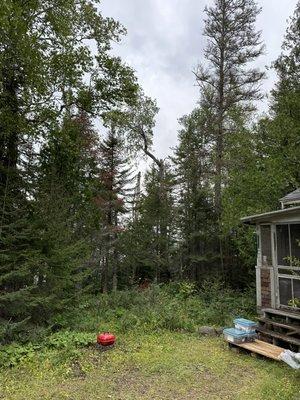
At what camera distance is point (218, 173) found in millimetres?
16016

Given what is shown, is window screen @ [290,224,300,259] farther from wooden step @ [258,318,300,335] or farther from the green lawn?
the green lawn

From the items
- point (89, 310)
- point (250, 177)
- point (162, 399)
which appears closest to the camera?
point (162, 399)

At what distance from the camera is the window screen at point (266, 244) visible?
8.46 m

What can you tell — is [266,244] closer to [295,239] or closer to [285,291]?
[295,239]

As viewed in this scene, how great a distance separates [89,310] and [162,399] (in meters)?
5.34

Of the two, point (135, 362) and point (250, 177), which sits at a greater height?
point (250, 177)

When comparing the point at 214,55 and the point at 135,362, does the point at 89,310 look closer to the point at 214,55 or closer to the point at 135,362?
the point at 135,362

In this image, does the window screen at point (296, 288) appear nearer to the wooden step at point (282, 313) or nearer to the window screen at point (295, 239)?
the wooden step at point (282, 313)

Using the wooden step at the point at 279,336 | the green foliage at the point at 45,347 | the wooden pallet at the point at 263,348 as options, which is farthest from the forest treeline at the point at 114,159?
the wooden step at the point at 279,336

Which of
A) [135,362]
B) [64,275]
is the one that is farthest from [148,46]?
[135,362]

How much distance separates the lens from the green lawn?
4738 millimetres

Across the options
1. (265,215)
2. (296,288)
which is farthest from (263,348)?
(265,215)

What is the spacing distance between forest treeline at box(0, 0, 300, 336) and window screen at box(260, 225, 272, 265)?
266 cm

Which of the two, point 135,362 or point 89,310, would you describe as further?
point 89,310
